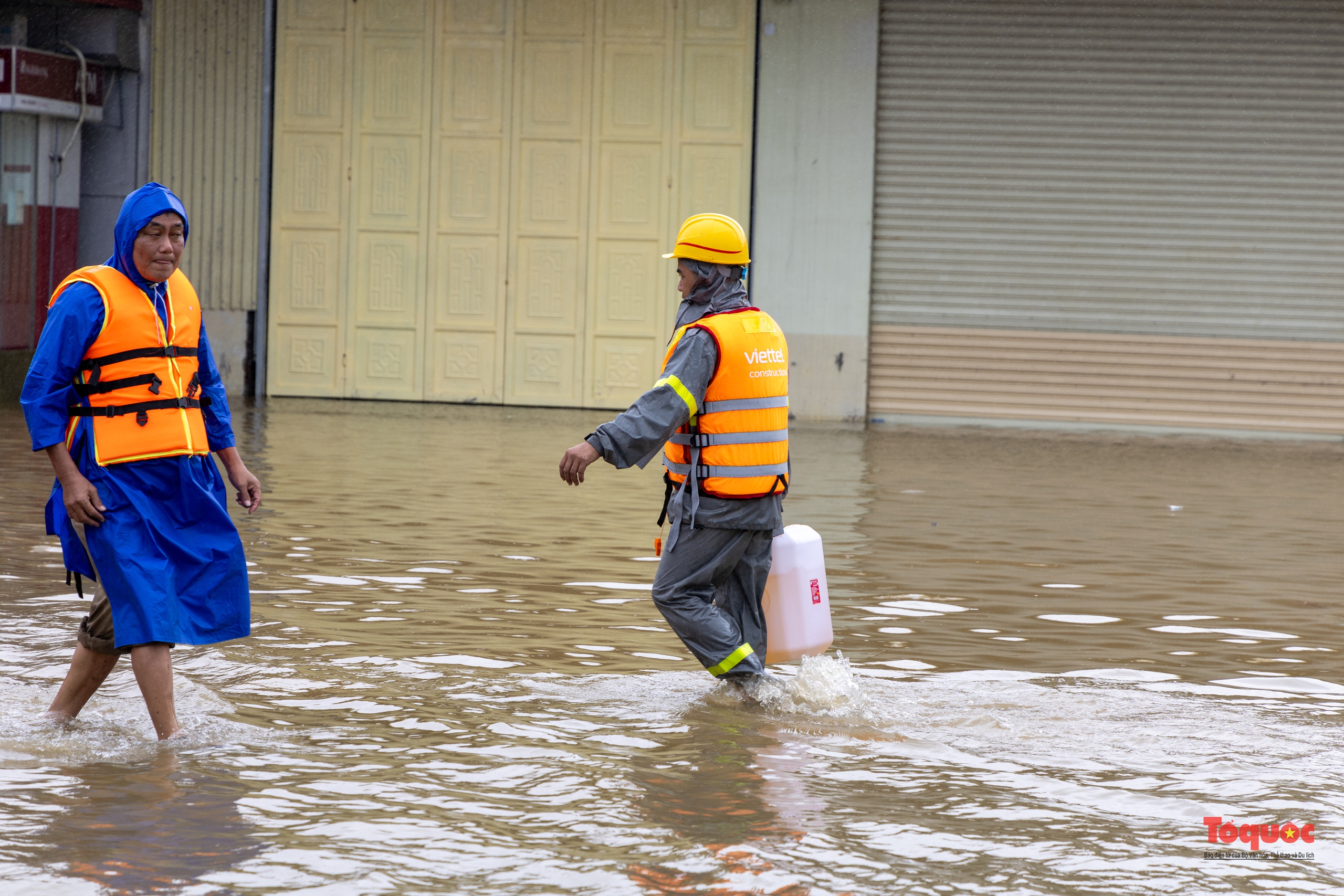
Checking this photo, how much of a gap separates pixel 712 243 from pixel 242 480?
1678 millimetres

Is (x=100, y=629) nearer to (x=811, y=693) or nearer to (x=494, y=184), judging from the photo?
(x=811, y=693)

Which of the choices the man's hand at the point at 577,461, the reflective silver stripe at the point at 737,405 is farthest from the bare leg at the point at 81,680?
the reflective silver stripe at the point at 737,405

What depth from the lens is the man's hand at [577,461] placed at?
4734mm

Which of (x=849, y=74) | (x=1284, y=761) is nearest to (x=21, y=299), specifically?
(x=849, y=74)

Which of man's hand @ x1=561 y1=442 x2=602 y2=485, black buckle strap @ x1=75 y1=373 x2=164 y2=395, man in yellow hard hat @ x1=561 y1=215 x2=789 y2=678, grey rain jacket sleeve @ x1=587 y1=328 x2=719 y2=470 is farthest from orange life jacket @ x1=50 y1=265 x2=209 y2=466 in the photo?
man in yellow hard hat @ x1=561 y1=215 x2=789 y2=678

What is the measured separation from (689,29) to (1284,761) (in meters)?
13.5

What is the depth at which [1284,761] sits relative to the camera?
15.1 feet

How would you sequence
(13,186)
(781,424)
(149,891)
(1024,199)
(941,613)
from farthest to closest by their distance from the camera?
(1024,199) → (13,186) → (941,613) → (781,424) → (149,891)

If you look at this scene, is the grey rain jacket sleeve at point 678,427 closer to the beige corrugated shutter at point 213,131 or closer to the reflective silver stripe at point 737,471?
the reflective silver stripe at point 737,471

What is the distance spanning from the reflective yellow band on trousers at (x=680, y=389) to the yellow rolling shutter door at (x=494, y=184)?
12.2 m

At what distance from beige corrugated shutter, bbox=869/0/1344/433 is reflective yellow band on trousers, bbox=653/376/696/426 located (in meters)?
12.3

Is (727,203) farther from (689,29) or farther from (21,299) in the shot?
(21,299)

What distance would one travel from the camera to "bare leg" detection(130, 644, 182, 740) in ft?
14.4

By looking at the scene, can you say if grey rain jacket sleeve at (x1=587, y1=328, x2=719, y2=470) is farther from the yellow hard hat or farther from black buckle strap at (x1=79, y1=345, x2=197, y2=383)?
black buckle strap at (x1=79, y1=345, x2=197, y2=383)
